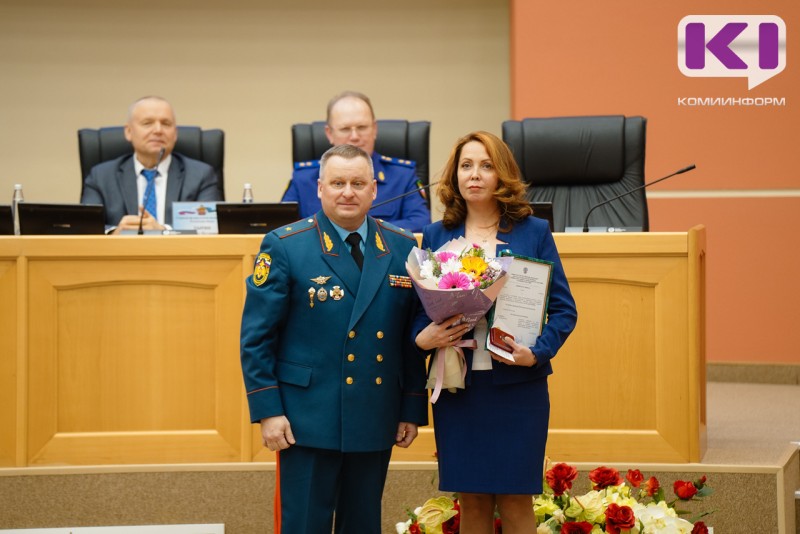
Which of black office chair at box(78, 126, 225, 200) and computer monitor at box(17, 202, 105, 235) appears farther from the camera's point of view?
black office chair at box(78, 126, 225, 200)

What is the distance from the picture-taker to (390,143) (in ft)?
14.4

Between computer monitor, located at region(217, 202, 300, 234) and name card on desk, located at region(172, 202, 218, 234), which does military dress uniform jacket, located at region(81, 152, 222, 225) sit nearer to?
name card on desk, located at region(172, 202, 218, 234)

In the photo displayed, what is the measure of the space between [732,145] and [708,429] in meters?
1.94

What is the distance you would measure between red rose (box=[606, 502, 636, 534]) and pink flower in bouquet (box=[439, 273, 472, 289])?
653 mm

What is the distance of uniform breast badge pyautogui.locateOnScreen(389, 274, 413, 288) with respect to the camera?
2281 mm

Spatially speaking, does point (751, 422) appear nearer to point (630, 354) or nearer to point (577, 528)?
point (630, 354)

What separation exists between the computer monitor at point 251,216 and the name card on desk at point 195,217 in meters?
0.22

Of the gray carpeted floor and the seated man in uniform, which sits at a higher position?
the seated man in uniform

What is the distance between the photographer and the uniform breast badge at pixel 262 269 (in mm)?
2215

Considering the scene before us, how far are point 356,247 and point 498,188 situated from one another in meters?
0.36

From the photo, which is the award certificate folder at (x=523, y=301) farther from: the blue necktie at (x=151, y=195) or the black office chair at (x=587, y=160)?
the blue necktie at (x=151, y=195)

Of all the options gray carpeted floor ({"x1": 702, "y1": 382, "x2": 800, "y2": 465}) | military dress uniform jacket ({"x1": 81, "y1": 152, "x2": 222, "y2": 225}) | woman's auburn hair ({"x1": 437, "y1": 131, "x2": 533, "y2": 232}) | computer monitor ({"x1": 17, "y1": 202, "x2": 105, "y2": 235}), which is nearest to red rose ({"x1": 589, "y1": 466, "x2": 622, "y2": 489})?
woman's auburn hair ({"x1": 437, "y1": 131, "x2": 533, "y2": 232})

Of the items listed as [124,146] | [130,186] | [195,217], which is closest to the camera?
[195,217]

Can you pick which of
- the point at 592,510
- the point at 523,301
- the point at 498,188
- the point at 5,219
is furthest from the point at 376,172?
the point at 592,510
